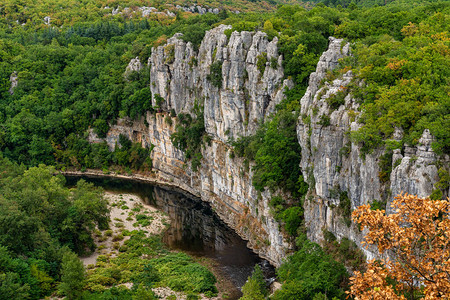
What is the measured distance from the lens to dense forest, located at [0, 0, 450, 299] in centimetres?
3994

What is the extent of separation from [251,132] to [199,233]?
1587 cm

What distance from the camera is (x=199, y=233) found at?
67000 mm

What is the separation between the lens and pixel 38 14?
465 feet

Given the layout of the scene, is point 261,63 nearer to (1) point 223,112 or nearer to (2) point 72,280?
(1) point 223,112

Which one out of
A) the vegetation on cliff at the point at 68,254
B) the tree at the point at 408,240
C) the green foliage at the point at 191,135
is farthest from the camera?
the green foliage at the point at 191,135

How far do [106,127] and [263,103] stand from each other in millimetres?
45360

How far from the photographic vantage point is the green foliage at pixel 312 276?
39250mm

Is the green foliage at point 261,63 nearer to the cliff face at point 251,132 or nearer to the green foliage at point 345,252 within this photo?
the cliff face at point 251,132

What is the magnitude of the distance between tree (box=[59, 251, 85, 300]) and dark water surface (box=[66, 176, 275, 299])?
15245mm

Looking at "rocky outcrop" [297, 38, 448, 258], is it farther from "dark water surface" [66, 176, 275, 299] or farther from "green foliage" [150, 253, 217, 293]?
"green foliage" [150, 253, 217, 293]

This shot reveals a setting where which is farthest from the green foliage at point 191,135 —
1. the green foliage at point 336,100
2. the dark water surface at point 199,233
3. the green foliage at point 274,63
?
the green foliage at point 336,100

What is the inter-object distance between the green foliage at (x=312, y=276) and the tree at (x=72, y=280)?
64.2 feet

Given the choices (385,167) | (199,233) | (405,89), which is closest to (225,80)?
(199,233)

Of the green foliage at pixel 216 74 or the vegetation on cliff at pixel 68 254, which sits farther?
the green foliage at pixel 216 74
